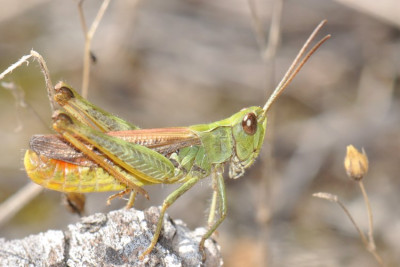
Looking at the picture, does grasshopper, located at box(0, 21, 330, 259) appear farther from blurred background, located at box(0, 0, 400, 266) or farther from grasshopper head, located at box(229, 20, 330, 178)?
blurred background, located at box(0, 0, 400, 266)

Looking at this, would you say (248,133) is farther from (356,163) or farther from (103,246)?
(103,246)

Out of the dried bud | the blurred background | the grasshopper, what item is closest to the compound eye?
the grasshopper

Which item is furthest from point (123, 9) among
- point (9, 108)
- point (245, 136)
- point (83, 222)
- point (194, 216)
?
point (83, 222)

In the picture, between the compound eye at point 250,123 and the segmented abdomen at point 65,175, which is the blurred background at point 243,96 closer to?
the compound eye at point 250,123

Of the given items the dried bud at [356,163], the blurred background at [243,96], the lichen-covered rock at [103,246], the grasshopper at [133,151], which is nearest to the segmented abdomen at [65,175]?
the grasshopper at [133,151]

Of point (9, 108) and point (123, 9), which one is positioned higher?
Result: point (123, 9)

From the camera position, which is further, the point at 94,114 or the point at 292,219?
the point at 292,219

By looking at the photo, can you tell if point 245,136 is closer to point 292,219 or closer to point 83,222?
point 83,222

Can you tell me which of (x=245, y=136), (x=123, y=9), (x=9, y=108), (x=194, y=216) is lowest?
(x=194, y=216)
